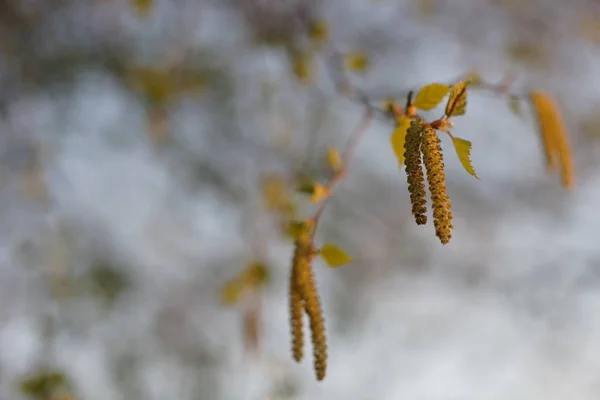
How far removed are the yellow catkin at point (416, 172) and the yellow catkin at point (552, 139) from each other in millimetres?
488

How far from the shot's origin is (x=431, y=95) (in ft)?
2.83

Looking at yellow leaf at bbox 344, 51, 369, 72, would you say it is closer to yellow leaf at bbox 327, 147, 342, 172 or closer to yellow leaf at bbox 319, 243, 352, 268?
yellow leaf at bbox 327, 147, 342, 172

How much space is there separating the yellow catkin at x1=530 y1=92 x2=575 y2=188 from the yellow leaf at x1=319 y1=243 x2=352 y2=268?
0.44 meters

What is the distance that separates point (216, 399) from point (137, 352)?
18.1 inches

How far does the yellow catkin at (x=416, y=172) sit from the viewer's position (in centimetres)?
67

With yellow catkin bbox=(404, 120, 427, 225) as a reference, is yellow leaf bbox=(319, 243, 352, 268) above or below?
above

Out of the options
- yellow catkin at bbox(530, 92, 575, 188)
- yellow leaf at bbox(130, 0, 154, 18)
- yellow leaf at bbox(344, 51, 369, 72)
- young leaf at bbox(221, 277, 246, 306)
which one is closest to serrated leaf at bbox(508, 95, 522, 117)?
yellow catkin at bbox(530, 92, 575, 188)

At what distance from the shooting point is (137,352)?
346 cm

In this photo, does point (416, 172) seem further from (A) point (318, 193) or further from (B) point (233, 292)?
(B) point (233, 292)

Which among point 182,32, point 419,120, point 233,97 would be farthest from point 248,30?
point 419,120

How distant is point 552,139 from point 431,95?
396 millimetres

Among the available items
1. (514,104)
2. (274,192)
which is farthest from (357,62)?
(274,192)

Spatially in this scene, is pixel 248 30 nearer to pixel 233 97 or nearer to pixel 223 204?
pixel 233 97

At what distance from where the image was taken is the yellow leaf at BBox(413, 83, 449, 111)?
0.85m
